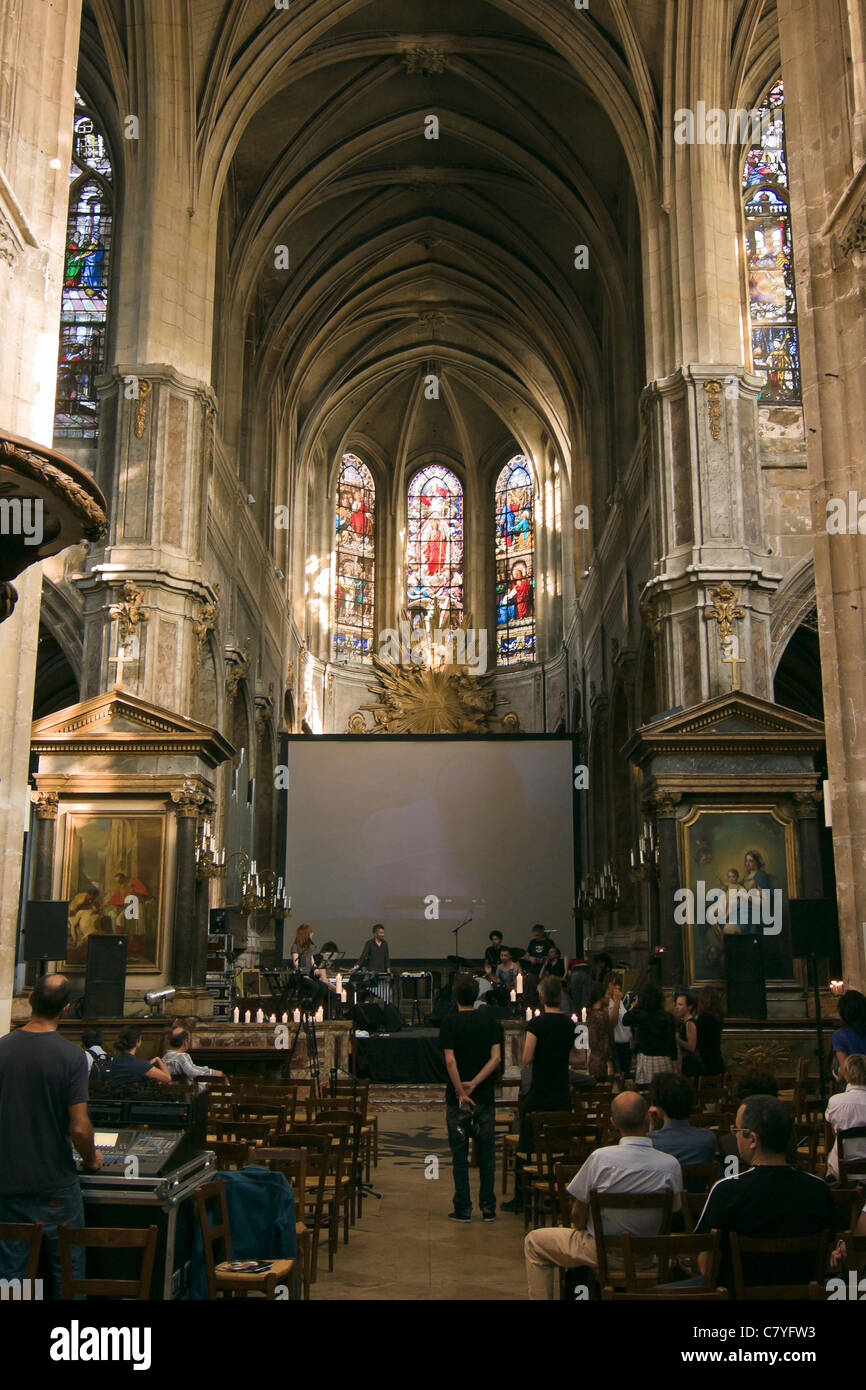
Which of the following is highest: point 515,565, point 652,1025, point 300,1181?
point 515,565

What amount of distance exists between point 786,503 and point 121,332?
10.1 metres

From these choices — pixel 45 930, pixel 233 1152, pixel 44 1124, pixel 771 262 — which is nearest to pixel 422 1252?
pixel 233 1152

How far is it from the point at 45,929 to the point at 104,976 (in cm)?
210

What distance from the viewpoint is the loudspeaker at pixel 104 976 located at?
568 inches

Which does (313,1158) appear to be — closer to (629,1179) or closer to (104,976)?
(629,1179)

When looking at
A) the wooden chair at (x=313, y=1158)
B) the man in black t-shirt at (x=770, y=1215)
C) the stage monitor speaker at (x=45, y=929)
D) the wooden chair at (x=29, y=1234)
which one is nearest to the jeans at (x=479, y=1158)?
the wooden chair at (x=313, y=1158)

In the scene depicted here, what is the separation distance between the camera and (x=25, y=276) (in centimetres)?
994

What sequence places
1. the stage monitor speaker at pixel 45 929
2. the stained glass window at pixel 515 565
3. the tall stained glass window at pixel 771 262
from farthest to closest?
the stained glass window at pixel 515 565, the tall stained glass window at pixel 771 262, the stage monitor speaker at pixel 45 929

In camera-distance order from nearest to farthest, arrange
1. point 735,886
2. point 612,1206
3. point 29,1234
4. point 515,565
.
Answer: point 29,1234, point 612,1206, point 735,886, point 515,565

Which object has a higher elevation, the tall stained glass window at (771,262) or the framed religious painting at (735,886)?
the tall stained glass window at (771,262)

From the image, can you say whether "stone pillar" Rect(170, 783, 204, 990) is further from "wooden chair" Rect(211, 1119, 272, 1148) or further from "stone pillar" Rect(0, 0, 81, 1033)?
"wooden chair" Rect(211, 1119, 272, 1148)

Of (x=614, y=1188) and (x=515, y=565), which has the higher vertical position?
(x=515, y=565)

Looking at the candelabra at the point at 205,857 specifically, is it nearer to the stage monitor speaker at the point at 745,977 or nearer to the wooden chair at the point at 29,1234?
the stage monitor speaker at the point at 745,977

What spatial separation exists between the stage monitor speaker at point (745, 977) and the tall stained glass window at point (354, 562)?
25429 mm
